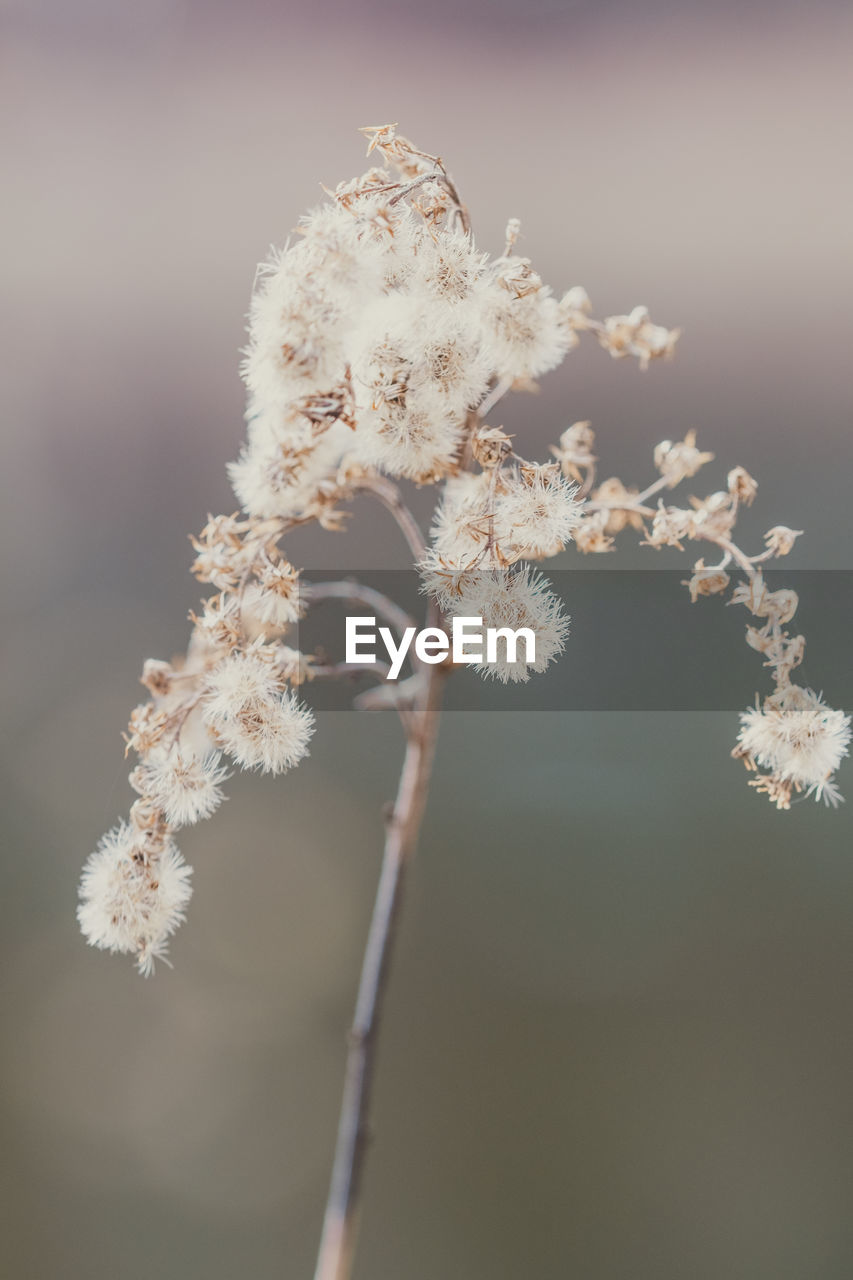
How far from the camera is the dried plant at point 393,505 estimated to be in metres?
0.38

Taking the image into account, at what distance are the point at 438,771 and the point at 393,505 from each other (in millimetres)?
396

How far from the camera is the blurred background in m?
0.71

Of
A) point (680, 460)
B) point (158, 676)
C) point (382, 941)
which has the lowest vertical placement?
point (382, 941)

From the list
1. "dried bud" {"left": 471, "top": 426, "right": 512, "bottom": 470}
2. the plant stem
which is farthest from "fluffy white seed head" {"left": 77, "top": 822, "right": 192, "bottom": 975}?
"dried bud" {"left": 471, "top": 426, "right": 512, "bottom": 470}

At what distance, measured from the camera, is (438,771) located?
2.55 ft

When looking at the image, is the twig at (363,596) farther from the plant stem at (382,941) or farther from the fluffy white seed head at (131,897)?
the fluffy white seed head at (131,897)

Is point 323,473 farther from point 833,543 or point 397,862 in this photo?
point 833,543

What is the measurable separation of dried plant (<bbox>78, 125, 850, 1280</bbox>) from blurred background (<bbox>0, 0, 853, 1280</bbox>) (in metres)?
0.32

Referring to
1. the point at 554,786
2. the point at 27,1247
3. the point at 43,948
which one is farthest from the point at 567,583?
the point at 27,1247

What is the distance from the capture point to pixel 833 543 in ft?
2.32

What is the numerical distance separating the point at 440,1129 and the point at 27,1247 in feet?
1.27
